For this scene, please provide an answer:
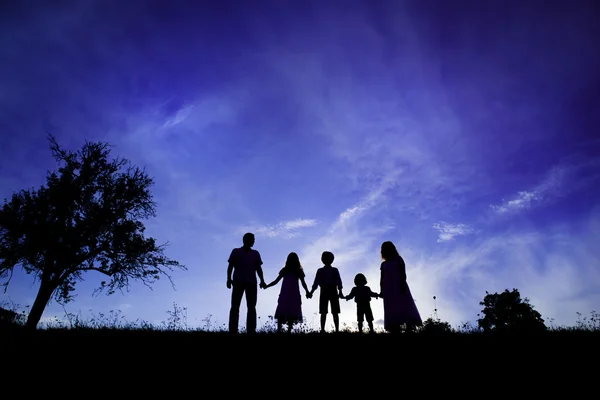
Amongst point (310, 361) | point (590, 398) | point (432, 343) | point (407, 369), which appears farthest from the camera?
A: point (432, 343)

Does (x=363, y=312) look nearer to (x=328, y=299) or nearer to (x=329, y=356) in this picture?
(x=328, y=299)

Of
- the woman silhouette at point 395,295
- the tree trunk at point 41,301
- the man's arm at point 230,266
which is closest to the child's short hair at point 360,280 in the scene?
the woman silhouette at point 395,295

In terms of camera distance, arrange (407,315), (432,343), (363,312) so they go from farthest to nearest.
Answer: (363,312)
(407,315)
(432,343)

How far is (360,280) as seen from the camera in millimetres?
12008

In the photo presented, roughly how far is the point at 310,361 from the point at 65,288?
22094mm

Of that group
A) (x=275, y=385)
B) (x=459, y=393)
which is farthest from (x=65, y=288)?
(x=459, y=393)

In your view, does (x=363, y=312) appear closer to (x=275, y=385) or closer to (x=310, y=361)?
(x=310, y=361)

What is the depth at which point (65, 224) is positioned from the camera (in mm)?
20453

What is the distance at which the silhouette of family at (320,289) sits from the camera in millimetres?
9227

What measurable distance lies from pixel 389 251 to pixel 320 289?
264 centimetres

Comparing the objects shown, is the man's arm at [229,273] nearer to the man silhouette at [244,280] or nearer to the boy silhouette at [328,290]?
the man silhouette at [244,280]

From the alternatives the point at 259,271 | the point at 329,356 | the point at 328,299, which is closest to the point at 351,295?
the point at 328,299

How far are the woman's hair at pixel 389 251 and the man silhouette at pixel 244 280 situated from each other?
3707 millimetres

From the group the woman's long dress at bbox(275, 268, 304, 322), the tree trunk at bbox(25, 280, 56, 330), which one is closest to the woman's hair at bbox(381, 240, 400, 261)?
the woman's long dress at bbox(275, 268, 304, 322)
